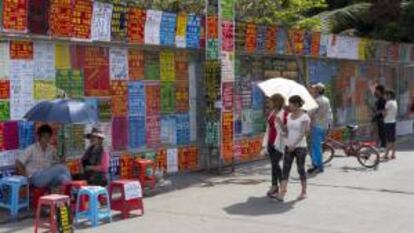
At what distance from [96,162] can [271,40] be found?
23.3ft

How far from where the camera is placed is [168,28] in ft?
44.3

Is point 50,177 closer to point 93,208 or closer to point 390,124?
point 93,208

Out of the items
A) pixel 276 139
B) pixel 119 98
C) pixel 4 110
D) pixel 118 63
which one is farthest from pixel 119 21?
pixel 276 139

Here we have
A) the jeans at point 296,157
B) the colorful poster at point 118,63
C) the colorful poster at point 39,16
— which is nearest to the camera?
the colorful poster at point 39,16

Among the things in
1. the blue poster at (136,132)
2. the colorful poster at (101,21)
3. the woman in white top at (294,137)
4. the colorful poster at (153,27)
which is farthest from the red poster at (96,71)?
the woman in white top at (294,137)

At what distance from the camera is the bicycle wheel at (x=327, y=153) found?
1565 cm

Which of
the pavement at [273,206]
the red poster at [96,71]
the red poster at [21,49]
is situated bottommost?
the pavement at [273,206]

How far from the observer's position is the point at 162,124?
13727 millimetres

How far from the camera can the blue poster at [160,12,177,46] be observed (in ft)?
43.9

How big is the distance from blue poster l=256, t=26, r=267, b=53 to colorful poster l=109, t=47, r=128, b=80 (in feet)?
14.0

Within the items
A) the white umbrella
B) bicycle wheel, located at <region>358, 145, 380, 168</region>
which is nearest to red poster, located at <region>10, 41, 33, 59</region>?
the white umbrella

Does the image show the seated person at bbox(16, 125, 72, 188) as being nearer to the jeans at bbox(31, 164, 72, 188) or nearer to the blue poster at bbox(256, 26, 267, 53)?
the jeans at bbox(31, 164, 72, 188)

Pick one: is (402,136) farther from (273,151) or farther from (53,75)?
(53,75)

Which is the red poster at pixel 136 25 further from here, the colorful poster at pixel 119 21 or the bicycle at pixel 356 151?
the bicycle at pixel 356 151
